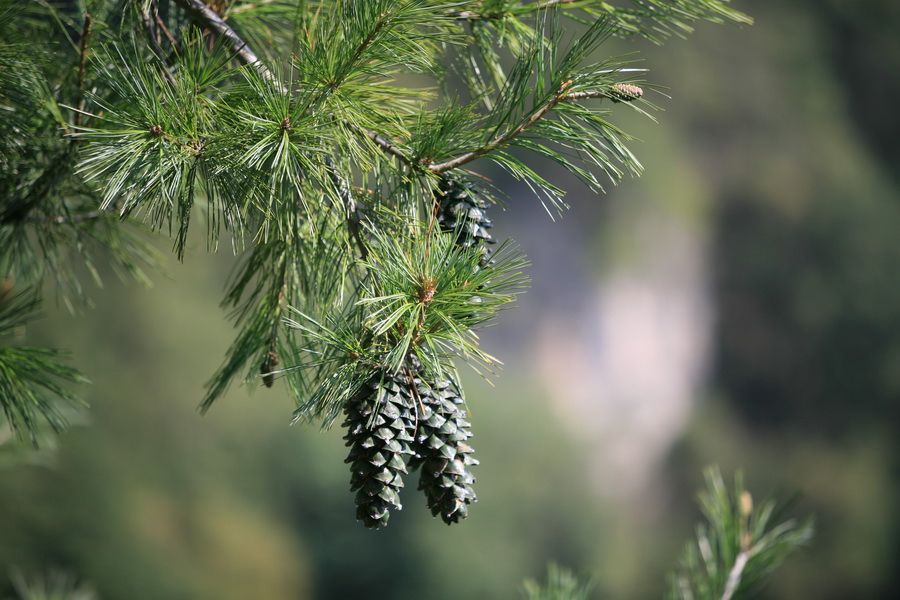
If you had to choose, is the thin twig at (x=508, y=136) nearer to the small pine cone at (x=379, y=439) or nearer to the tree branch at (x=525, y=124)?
the tree branch at (x=525, y=124)

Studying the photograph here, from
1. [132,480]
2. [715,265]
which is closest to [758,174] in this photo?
[715,265]

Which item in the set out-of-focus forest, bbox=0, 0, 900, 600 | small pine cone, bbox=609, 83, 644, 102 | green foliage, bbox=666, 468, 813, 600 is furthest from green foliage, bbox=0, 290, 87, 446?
out-of-focus forest, bbox=0, 0, 900, 600

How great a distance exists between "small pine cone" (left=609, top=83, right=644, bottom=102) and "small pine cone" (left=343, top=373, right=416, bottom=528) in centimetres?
17

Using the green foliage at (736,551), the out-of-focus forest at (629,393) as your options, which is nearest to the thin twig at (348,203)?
the green foliage at (736,551)

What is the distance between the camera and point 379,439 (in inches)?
12.6

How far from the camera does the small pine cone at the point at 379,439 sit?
12.5 inches

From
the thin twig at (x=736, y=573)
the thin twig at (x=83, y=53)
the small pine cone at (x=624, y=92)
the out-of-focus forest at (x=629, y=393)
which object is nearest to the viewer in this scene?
the small pine cone at (x=624, y=92)

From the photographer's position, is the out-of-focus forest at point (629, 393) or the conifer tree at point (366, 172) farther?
the out-of-focus forest at point (629, 393)

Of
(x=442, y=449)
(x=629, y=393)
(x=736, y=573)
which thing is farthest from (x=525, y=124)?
(x=629, y=393)

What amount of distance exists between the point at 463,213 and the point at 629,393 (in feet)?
9.36

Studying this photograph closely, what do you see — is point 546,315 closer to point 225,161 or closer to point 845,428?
point 845,428

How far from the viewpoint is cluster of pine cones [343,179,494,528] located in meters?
0.32

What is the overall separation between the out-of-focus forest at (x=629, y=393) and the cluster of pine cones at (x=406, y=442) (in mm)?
2390

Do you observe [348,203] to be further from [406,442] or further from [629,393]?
[629,393]
